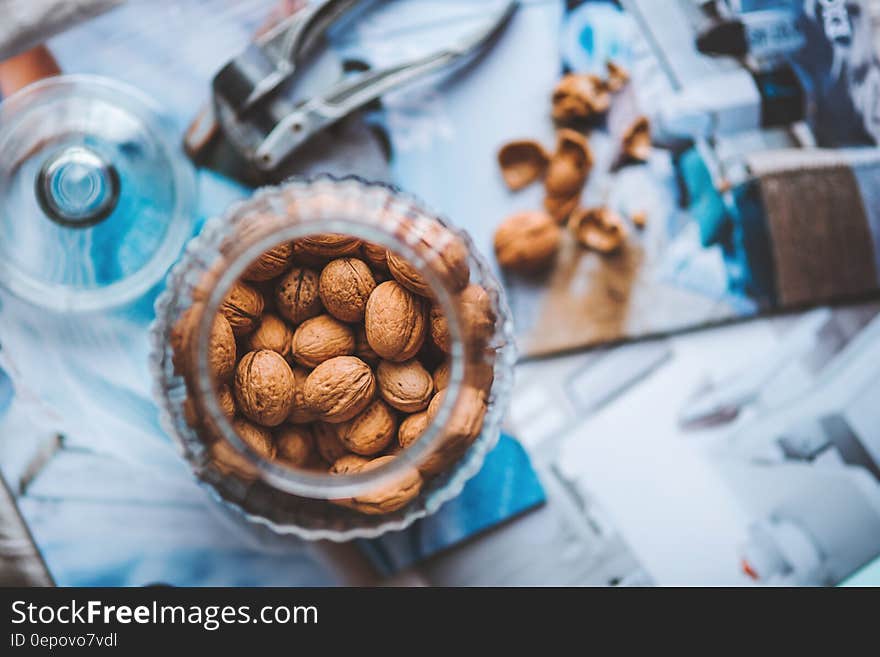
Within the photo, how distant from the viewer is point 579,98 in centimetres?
52

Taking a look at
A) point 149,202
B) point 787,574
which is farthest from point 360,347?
point 787,574

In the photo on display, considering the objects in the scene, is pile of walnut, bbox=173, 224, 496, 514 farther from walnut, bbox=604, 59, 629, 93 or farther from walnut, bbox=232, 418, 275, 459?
walnut, bbox=604, 59, 629, 93

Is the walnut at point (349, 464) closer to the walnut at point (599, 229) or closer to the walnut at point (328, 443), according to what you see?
the walnut at point (328, 443)

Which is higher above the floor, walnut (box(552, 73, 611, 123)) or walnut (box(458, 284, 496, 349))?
walnut (box(552, 73, 611, 123))

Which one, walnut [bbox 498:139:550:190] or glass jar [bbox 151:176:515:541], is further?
walnut [bbox 498:139:550:190]

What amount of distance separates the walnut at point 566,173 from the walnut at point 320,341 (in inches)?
8.0

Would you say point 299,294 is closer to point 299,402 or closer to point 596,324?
point 299,402

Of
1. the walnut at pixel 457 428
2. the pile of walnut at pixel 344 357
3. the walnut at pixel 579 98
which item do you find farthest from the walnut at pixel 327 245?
the walnut at pixel 579 98

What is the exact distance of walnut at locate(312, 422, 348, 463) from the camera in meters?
0.42

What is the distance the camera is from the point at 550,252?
52 cm

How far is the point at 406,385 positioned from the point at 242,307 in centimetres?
11

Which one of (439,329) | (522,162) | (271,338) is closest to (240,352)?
(271,338)

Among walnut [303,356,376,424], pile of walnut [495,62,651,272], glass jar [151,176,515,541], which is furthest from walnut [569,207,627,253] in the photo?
walnut [303,356,376,424]

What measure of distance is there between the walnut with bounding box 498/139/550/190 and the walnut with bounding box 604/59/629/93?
75mm
